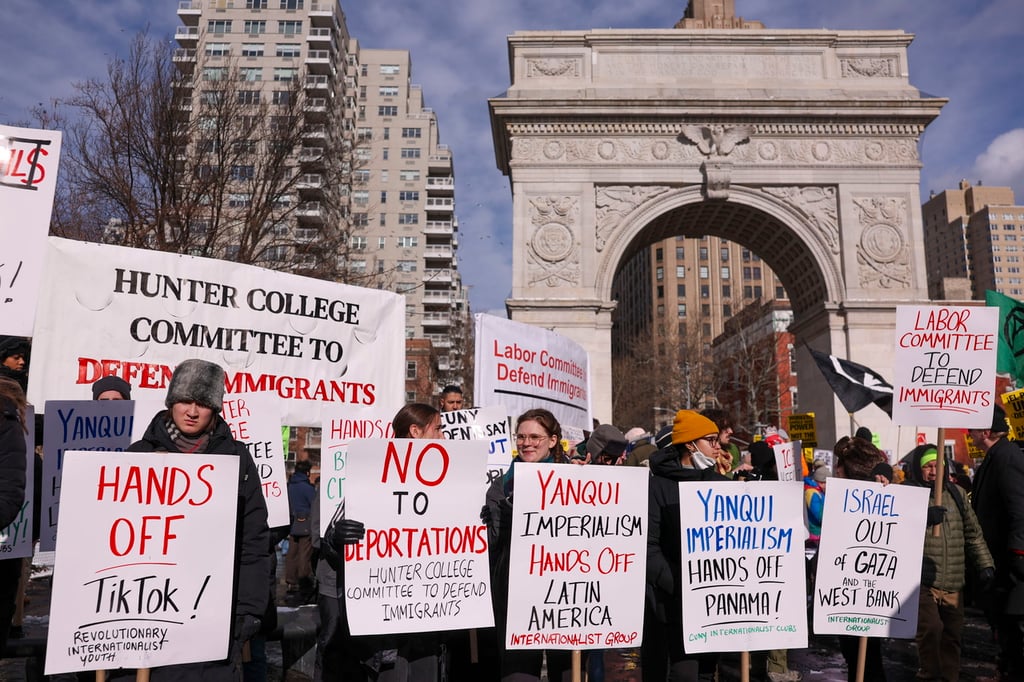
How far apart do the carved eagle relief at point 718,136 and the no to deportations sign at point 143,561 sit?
2323 cm

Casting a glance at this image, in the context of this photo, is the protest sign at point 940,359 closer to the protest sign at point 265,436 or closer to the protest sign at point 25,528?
the protest sign at point 265,436

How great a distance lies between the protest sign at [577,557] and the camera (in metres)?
4.01

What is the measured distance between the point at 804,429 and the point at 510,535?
45.6ft

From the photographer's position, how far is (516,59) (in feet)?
82.2

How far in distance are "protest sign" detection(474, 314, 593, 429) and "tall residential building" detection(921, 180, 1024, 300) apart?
6722 inches

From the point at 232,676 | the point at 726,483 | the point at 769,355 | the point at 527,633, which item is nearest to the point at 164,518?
the point at 232,676

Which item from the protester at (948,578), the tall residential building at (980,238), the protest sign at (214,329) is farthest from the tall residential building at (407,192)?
the tall residential building at (980,238)

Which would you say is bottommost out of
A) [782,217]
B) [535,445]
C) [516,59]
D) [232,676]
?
[232,676]

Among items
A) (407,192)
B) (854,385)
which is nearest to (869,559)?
(854,385)

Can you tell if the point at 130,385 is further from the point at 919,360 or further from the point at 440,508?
the point at 919,360

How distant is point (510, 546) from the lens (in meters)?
4.07

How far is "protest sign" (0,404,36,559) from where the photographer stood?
4562 mm

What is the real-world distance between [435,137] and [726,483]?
243 ft

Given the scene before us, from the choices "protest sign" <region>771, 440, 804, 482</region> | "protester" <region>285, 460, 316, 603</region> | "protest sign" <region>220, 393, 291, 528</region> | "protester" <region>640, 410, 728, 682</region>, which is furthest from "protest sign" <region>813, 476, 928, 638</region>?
"protester" <region>285, 460, 316, 603</region>
